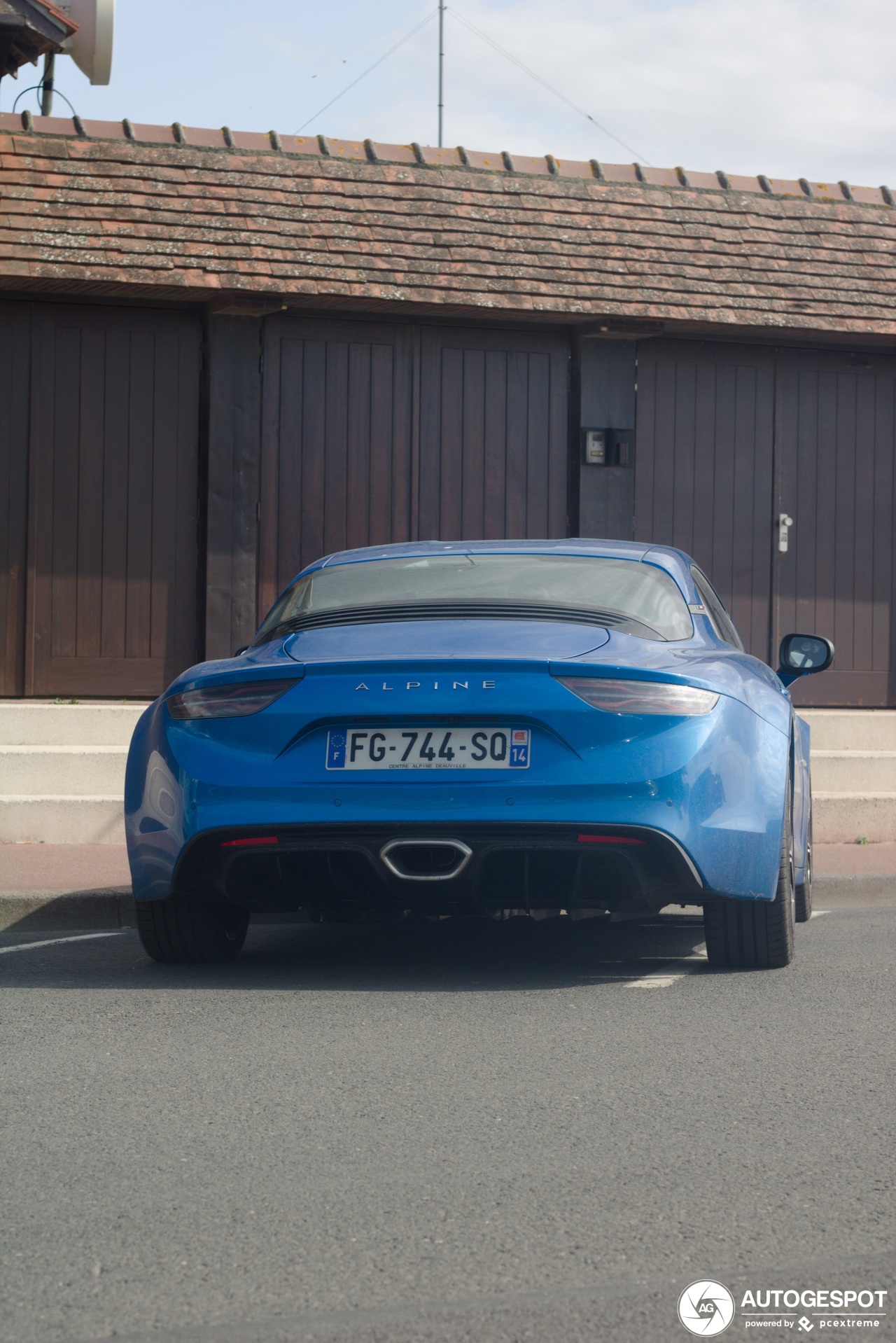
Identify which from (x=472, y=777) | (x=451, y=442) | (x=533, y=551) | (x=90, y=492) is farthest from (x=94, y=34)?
(x=472, y=777)

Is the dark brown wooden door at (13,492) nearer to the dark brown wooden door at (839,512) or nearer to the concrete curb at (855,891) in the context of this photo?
the dark brown wooden door at (839,512)

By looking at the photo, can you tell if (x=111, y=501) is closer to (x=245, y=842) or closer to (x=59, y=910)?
(x=59, y=910)

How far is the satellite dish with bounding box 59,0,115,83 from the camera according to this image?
12.1m

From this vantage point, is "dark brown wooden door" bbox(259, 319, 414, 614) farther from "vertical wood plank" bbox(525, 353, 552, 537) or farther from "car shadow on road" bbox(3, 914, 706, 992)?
"car shadow on road" bbox(3, 914, 706, 992)

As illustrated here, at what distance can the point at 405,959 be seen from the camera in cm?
555

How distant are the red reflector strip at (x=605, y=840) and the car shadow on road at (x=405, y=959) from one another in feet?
2.03

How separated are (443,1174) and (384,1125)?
1.20ft

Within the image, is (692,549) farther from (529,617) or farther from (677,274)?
(529,617)

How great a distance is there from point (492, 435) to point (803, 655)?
5682 mm

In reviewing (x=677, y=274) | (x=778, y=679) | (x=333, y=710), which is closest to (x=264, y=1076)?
(x=333, y=710)

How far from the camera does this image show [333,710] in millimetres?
4695

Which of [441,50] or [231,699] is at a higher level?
[441,50]

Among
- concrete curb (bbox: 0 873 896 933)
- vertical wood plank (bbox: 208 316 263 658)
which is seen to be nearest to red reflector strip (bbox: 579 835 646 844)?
concrete curb (bbox: 0 873 896 933)

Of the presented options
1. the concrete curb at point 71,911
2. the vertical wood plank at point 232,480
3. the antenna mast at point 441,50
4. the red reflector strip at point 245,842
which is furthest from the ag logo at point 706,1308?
the antenna mast at point 441,50
